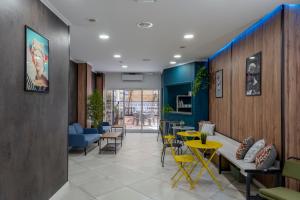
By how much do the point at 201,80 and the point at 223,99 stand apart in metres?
1.44

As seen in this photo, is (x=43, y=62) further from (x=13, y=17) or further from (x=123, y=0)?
(x=123, y=0)

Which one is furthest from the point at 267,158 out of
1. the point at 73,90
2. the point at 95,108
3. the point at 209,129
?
the point at 73,90

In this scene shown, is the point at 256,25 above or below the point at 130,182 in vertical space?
above

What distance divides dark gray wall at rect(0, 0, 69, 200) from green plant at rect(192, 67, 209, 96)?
14.4 ft

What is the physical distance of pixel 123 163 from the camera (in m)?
5.41

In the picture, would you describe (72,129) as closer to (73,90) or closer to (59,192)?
(73,90)

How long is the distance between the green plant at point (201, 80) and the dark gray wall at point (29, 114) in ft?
14.4

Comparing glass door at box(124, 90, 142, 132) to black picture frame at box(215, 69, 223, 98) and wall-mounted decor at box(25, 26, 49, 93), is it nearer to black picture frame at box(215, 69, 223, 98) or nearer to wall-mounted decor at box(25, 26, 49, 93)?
black picture frame at box(215, 69, 223, 98)

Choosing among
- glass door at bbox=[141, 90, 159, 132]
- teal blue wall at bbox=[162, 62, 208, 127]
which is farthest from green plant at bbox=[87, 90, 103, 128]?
glass door at bbox=[141, 90, 159, 132]

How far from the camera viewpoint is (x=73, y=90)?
7.39m

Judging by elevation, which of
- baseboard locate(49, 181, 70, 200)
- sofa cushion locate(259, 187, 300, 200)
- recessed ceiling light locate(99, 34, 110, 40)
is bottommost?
baseboard locate(49, 181, 70, 200)

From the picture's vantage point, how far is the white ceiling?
2.98 metres

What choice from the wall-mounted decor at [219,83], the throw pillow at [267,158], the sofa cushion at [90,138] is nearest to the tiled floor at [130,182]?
the sofa cushion at [90,138]

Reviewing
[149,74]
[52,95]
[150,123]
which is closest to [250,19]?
[52,95]
